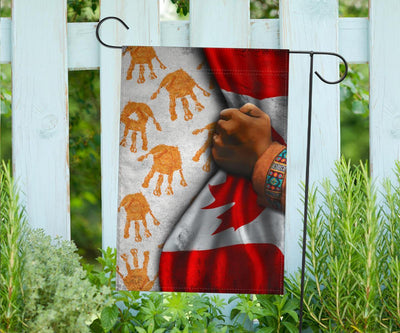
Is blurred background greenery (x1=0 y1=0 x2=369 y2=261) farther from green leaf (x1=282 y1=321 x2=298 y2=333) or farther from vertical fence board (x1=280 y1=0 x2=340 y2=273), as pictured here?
green leaf (x1=282 y1=321 x2=298 y2=333)

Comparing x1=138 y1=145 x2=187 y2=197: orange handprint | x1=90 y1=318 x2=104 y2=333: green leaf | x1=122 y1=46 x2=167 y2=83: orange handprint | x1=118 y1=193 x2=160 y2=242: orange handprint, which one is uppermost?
x1=122 y1=46 x2=167 y2=83: orange handprint

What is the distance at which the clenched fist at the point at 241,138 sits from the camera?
1.67 m

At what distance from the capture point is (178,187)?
169 cm

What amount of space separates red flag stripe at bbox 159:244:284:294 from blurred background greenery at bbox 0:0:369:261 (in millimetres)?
1334

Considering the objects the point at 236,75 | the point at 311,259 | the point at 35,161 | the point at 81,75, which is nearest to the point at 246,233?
the point at 311,259

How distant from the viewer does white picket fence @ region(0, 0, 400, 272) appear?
1.84 metres

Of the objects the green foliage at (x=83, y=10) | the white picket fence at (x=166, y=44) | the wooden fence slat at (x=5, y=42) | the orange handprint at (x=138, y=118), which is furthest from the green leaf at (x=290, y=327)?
the green foliage at (x=83, y=10)

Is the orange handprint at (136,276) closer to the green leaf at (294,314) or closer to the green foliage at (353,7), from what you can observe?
the green leaf at (294,314)

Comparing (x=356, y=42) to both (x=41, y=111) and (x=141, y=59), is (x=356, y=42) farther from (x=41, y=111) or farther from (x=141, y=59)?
(x=41, y=111)

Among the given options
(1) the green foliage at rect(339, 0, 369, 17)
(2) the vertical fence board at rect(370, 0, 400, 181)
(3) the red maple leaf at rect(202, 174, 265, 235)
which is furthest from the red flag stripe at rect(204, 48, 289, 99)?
(1) the green foliage at rect(339, 0, 369, 17)

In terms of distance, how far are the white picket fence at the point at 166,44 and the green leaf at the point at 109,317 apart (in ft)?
0.82

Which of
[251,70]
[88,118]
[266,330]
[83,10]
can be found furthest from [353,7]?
[266,330]

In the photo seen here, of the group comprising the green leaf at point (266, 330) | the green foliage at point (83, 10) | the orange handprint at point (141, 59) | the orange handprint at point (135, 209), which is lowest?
the green leaf at point (266, 330)

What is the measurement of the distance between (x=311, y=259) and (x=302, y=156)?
1.24ft
